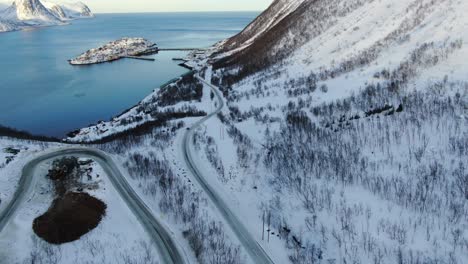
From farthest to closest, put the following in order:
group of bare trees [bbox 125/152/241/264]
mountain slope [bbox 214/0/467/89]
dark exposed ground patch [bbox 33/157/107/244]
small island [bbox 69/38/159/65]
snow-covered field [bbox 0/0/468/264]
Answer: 1. small island [bbox 69/38/159/65]
2. mountain slope [bbox 214/0/467/89]
3. dark exposed ground patch [bbox 33/157/107/244]
4. group of bare trees [bbox 125/152/241/264]
5. snow-covered field [bbox 0/0/468/264]

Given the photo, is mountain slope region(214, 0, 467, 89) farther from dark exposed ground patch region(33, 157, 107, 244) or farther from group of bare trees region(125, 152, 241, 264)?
dark exposed ground patch region(33, 157, 107, 244)

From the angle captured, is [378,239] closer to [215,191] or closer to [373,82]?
[215,191]

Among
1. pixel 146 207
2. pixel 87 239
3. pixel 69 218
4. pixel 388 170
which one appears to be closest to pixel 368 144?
pixel 388 170

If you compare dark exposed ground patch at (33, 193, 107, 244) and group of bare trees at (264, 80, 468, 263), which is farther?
dark exposed ground patch at (33, 193, 107, 244)

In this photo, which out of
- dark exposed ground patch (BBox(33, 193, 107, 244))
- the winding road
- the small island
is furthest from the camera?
the small island

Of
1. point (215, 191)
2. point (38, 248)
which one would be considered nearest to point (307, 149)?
point (215, 191)

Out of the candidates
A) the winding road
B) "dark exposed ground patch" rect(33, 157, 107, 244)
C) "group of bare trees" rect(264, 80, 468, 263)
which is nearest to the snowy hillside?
"group of bare trees" rect(264, 80, 468, 263)
